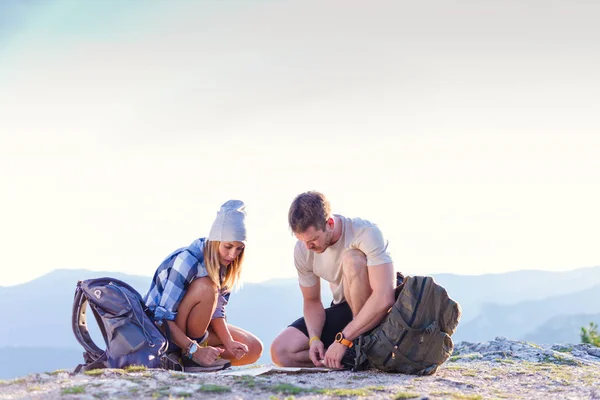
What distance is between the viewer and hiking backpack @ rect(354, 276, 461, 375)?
6.70 meters

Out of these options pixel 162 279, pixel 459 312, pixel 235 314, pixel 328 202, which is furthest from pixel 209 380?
pixel 235 314

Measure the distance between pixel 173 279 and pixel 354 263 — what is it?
190 centimetres

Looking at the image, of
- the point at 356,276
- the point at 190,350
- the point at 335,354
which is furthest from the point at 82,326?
the point at 356,276

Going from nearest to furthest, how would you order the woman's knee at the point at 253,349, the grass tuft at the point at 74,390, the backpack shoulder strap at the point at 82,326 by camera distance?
the grass tuft at the point at 74,390 < the backpack shoulder strap at the point at 82,326 < the woman's knee at the point at 253,349

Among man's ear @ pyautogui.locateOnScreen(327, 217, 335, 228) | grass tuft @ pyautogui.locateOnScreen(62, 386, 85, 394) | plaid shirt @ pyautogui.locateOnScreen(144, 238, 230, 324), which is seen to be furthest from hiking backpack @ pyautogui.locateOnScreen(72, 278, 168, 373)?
man's ear @ pyautogui.locateOnScreen(327, 217, 335, 228)

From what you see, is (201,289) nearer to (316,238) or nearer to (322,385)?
(316,238)

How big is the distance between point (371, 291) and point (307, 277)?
821 millimetres

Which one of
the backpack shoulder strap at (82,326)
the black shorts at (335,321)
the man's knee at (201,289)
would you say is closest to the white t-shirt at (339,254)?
the black shorts at (335,321)

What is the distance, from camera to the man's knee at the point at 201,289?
7.02 metres

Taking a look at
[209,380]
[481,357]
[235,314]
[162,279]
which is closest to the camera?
[209,380]

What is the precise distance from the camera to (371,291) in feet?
22.4

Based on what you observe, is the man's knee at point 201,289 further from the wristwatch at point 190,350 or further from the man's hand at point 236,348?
the man's hand at point 236,348

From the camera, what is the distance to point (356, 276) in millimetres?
6656

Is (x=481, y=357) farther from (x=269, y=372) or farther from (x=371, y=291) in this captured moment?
(x=269, y=372)
